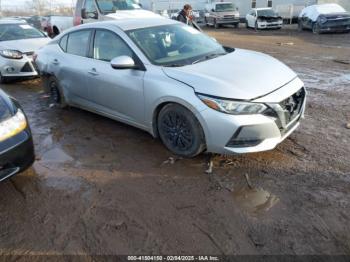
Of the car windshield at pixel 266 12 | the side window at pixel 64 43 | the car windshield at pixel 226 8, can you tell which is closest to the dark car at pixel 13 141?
the side window at pixel 64 43

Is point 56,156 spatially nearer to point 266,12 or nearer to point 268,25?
point 268,25

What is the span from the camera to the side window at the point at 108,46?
4547 millimetres

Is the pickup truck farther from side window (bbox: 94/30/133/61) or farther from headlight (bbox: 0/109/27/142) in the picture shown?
headlight (bbox: 0/109/27/142)

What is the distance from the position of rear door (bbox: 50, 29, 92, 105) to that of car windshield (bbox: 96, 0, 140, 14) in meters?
5.19

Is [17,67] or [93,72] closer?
[93,72]

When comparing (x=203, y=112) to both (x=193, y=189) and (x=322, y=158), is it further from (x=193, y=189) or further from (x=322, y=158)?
(x=322, y=158)

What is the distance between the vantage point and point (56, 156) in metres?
4.51

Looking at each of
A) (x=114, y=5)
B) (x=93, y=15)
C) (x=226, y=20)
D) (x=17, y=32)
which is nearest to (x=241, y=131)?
(x=17, y=32)

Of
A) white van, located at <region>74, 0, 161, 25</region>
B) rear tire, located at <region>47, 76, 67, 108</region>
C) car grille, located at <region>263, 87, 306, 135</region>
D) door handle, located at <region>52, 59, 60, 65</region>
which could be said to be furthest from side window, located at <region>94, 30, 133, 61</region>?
white van, located at <region>74, 0, 161, 25</region>

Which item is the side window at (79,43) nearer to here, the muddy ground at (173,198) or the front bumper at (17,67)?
the muddy ground at (173,198)

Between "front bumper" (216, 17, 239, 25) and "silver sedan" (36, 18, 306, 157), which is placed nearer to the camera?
"silver sedan" (36, 18, 306, 157)

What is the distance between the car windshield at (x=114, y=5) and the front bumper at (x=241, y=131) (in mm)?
8147

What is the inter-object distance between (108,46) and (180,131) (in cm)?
174

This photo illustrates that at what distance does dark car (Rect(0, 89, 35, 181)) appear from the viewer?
326 centimetres
